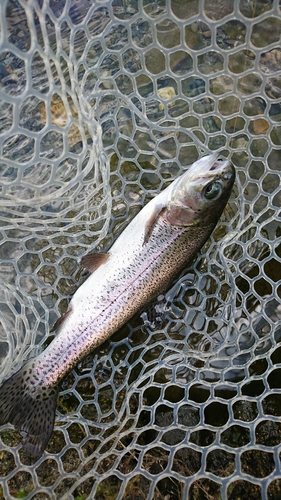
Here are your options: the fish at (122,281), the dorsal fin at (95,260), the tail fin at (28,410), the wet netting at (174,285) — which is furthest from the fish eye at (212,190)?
the tail fin at (28,410)

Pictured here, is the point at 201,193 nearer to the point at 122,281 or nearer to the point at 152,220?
the point at 152,220

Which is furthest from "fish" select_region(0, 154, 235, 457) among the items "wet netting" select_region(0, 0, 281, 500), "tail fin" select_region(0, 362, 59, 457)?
"wet netting" select_region(0, 0, 281, 500)

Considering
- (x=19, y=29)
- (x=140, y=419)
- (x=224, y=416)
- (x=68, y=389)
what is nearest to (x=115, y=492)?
(x=140, y=419)

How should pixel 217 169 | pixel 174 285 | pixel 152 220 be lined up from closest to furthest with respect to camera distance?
pixel 217 169
pixel 152 220
pixel 174 285

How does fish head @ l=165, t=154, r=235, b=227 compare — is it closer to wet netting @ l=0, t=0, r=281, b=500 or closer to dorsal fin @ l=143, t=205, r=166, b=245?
dorsal fin @ l=143, t=205, r=166, b=245

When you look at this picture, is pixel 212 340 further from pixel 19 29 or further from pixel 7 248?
pixel 19 29

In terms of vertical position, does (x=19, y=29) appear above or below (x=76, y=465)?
above

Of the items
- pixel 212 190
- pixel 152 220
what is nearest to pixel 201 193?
pixel 212 190

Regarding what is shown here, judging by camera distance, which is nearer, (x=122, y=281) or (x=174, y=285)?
(x=122, y=281)
